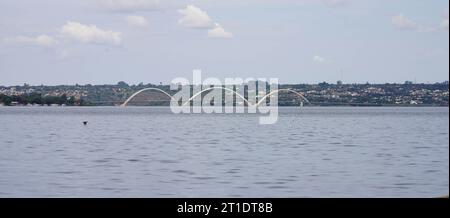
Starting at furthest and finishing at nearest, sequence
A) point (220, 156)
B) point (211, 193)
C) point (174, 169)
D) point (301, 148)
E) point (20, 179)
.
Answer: point (301, 148), point (220, 156), point (174, 169), point (20, 179), point (211, 193)

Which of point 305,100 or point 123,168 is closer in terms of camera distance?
point 123,168

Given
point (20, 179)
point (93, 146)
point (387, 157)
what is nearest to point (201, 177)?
point (20, 179)

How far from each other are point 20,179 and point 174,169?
520 cm

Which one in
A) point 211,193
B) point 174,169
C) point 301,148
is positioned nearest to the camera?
point 211,193

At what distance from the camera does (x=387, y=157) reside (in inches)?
1240

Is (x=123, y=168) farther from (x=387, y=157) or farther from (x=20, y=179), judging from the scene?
(x=387, y=157)

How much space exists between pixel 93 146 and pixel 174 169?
14.5 m

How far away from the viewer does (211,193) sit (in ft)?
61.4

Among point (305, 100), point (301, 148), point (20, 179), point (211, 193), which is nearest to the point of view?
point (211, 193)
